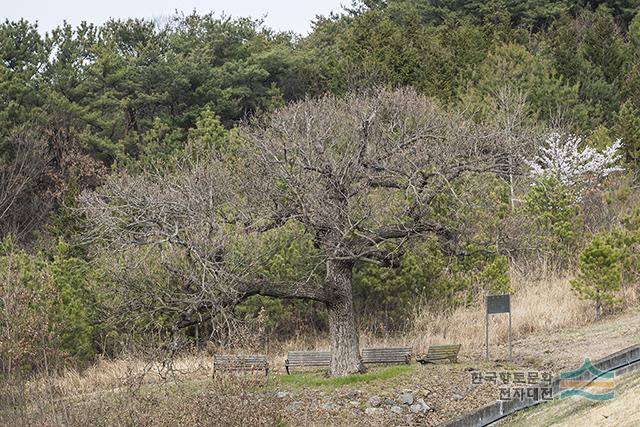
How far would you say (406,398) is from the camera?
52.7 feet

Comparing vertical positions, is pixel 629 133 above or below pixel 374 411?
above

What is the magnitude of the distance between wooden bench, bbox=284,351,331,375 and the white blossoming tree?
11376 millimetres

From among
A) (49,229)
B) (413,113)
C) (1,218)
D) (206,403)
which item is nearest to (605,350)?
(206,403)

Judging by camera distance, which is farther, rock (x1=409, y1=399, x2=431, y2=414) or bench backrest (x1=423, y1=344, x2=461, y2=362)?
bench backrest (x1=423, y1=344, x2=461, y2=362)

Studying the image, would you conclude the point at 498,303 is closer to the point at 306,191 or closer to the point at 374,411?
the point at 374,411

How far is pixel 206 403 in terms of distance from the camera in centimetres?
1235

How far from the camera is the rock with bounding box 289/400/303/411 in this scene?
1560cm

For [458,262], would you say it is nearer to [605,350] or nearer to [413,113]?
[605,350]

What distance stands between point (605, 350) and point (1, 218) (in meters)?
25.2

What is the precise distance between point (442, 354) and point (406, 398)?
239 cm

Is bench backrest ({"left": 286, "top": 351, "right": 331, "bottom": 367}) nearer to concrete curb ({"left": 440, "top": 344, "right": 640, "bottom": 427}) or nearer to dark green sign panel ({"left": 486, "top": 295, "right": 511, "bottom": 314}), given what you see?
dark green sign panel ({"left": 486, "top": 295, "right": 511, "bottom": 314})

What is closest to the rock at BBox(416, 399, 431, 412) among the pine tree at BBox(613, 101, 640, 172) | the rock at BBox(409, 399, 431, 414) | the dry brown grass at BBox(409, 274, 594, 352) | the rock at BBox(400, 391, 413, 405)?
the rock at BBox(409, 399, 431, 414)

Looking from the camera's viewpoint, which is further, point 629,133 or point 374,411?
point 629,133

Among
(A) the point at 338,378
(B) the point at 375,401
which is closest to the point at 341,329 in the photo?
(A) the point at 338,378
